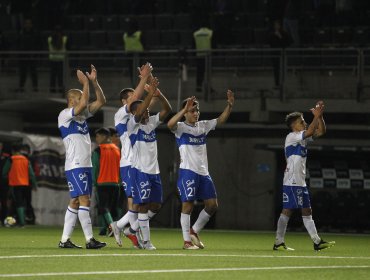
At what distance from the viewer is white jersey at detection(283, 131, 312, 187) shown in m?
16.5

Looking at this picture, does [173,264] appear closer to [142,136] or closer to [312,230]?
[142,136]

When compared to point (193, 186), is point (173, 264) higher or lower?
lower

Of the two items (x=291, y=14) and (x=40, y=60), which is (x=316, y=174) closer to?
(x=291, y=14)

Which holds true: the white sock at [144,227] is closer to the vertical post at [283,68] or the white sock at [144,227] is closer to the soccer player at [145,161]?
the soccer player at [145,161]

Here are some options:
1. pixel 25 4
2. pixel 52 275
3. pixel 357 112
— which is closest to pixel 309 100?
pixel 357 112

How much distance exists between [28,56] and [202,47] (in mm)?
4593

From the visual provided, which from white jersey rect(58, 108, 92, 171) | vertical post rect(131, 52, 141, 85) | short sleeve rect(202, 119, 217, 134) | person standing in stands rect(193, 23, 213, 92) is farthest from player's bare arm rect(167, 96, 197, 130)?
vertical post rect(131, 52, 141, 85)

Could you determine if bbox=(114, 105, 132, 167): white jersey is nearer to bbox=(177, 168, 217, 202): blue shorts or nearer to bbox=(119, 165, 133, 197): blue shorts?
bbox=(119, 165, 133, 197): blue shorts

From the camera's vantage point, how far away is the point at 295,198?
53.8 ft

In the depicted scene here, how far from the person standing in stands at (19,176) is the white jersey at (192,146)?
9509 millimetres

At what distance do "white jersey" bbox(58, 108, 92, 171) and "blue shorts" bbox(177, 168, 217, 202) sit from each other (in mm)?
1654

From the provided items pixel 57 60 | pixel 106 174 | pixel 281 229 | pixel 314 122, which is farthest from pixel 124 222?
pixel 57 60

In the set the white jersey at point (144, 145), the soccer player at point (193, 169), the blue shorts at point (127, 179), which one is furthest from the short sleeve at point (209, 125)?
the blue shorts at point (127, 179)

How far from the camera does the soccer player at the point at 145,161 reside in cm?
1537
